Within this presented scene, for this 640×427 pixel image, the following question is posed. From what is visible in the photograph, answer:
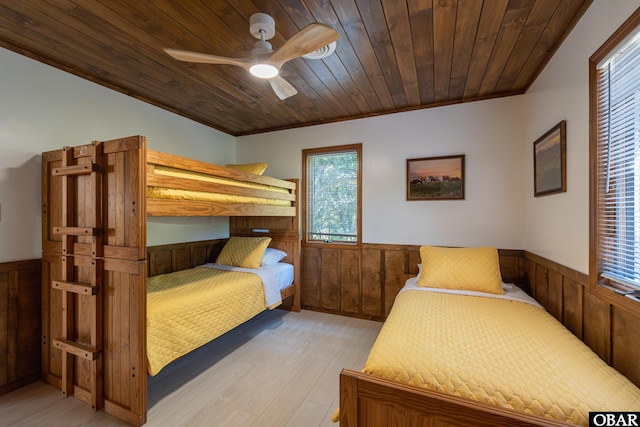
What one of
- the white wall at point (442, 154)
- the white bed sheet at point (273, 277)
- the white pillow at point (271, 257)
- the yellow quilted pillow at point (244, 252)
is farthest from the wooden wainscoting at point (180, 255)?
the white wall at point (442, 154)

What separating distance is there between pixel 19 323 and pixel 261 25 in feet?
8.85

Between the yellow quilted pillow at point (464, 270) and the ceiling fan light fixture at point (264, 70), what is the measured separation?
2.07 meters

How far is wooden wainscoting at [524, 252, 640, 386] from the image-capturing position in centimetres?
117

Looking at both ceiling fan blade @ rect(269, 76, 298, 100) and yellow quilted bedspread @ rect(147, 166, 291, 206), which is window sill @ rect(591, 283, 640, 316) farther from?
yellow quilted bedspread @ rect(147, 166, 291, 206)

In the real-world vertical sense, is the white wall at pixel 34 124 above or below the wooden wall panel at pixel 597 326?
above

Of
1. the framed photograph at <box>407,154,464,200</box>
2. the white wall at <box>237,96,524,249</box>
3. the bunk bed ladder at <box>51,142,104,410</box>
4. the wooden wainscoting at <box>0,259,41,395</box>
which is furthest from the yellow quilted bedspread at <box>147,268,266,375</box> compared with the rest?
the framed photograph at <box>407,154,464,200</box>

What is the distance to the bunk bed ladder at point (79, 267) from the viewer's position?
66.2 inches

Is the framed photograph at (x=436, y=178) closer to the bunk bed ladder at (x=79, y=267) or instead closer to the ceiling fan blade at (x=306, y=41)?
the ceiling fan blade at (x=306, y=41)

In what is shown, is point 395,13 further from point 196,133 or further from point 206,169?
point 196,133

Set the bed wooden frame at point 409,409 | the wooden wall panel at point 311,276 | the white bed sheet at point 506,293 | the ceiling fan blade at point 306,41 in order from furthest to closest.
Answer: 1. the wooden wall panel at point 311,276
2. the white bed sheet at point 506,293
3. the ceiling fan blade at point 306,41
4. the bed wooden frame at point 409,409

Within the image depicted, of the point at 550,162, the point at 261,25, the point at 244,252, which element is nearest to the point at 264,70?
the point at 261,25

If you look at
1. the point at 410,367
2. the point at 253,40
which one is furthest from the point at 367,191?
the point at 410,367

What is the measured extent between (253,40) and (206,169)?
3.27ft

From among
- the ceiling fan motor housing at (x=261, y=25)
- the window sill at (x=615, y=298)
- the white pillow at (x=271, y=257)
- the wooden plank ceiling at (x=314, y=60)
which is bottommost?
the white pillow at (x=271, y=257)
